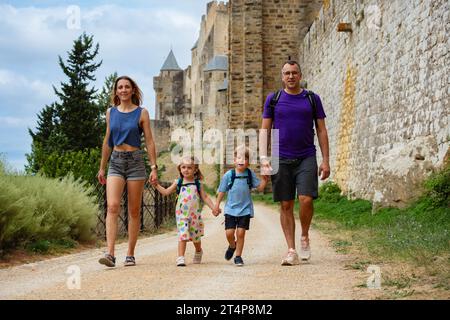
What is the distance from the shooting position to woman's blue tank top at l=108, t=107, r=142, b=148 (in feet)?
21.6

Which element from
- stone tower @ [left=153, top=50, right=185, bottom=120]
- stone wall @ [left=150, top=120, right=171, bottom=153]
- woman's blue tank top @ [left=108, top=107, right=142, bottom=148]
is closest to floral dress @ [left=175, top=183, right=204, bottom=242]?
woman's blue tank top @ [left=108, top=107, right=142, bottom=148]

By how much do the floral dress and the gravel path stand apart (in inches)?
13.5

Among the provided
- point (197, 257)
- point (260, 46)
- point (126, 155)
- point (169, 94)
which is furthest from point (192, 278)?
point (169, 94)

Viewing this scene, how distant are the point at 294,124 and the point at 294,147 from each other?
9.1 inches

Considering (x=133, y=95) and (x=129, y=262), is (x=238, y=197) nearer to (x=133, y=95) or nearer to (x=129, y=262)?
(x=129, y=262)

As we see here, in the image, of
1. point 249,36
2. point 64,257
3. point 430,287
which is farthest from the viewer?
point 249,36

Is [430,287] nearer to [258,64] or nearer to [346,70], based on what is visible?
[346,70]

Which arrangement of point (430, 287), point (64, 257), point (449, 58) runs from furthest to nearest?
point (449, 58)
point (64, 257)
point (430, 287)

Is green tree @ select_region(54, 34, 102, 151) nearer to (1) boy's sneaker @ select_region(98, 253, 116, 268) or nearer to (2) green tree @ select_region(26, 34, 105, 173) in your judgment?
(2) green tree @ select_region(26, 34, 105, 173)

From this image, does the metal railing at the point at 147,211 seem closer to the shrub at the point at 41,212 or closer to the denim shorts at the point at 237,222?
the shrub at the point at 41,212
